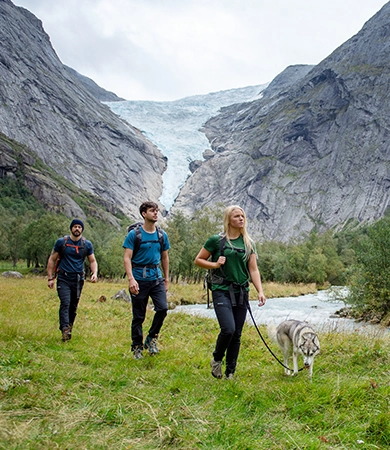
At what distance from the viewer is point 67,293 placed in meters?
8.65

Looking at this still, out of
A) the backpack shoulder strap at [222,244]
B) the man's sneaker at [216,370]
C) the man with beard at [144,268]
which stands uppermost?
the backpack shoulder strap at [222,244]

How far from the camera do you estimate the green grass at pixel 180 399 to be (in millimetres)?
3477

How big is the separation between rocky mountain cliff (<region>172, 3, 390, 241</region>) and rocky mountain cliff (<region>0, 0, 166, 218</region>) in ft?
94.8

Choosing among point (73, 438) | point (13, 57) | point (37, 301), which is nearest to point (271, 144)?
point (13, 57)

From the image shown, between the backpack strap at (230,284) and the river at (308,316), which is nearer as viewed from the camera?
A: the backpack strap at (230,284)

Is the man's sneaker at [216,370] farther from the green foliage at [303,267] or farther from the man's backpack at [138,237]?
the green foliage at [303,267]

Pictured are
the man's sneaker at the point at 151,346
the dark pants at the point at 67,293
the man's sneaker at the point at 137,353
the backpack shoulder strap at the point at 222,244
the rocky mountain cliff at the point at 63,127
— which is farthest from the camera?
the rocky mountain cliff at the point at 63,127

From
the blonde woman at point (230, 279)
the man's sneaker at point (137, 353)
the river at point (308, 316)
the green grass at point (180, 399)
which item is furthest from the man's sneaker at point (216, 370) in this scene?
the river at point (308, 316)

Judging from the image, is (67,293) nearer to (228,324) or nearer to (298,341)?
(228,324)

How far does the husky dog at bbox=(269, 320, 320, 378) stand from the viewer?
587cm

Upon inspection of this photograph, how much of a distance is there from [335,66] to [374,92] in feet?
105

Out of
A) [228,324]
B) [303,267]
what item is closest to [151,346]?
[228,324]

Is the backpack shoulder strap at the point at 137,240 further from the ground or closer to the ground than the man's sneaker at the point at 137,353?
further from the ground

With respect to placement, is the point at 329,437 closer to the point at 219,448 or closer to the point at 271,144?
the point at 219,448
